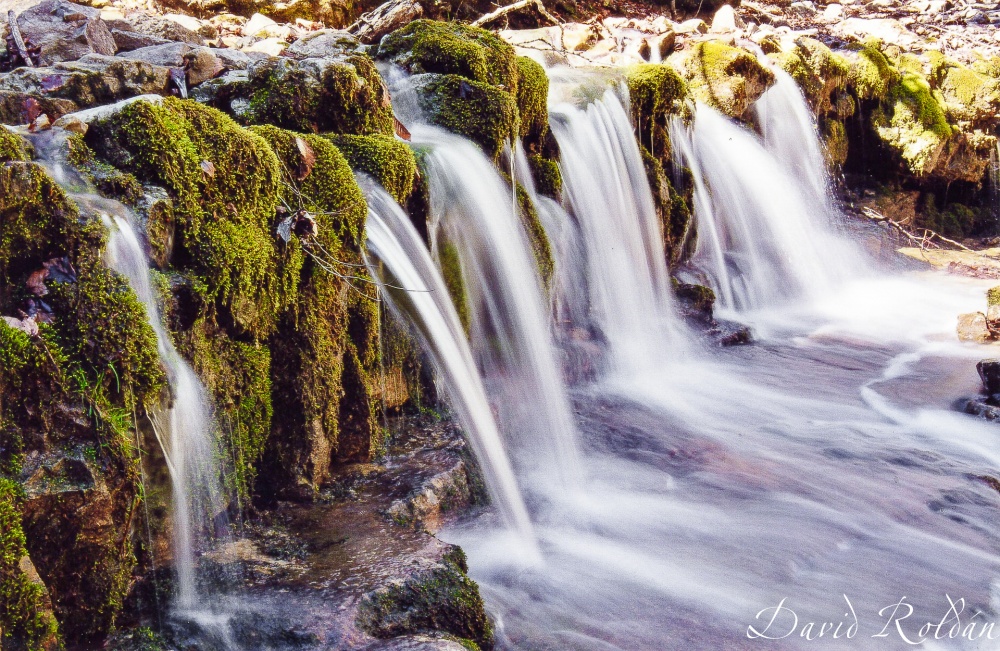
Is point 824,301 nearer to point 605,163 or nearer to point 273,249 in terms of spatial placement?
point 605,163

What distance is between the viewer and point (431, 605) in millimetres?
2875

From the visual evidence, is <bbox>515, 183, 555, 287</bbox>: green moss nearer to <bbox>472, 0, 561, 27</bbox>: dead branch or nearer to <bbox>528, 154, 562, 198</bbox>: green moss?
<bbox>528, 154, 562, 198</bbox>: green moss

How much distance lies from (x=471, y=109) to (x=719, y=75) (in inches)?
194

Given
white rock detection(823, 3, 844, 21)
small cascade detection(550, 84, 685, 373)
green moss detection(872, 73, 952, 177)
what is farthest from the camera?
white rock detection(823, 3, 844, 21)

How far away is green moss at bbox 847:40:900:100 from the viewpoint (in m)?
11.2

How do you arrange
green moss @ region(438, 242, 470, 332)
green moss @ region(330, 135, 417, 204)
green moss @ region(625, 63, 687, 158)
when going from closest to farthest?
green moss @ region(330, 135, 417, 204), green moss @ region(438, 242, 470, 332), green moss @ region(625, 63, 687, 158)

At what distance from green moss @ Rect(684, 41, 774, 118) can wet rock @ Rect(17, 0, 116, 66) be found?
21.4 ft

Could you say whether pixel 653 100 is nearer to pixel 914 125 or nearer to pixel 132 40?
pixel 132 40

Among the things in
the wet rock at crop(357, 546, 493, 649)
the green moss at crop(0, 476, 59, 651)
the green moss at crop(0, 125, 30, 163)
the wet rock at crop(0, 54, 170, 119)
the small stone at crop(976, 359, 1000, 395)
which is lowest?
the small stone at crop(976, 359, 1000, 395)

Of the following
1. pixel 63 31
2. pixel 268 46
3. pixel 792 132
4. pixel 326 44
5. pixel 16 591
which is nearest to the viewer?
pixel 16 591

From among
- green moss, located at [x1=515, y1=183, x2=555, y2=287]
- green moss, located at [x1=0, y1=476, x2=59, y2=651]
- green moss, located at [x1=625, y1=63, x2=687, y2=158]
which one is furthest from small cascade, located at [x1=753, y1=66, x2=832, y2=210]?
green moss, located at [x1=0, y1=476, x2=59, y2=651]

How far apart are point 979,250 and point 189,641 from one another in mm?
11771

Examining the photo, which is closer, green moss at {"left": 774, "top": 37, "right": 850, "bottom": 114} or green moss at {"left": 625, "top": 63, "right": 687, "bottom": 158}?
green moss at {"left": 625, "top": 63, "right": 687, "bottom": 158}

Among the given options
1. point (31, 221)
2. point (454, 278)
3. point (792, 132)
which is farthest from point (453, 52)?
point (792, 132)
